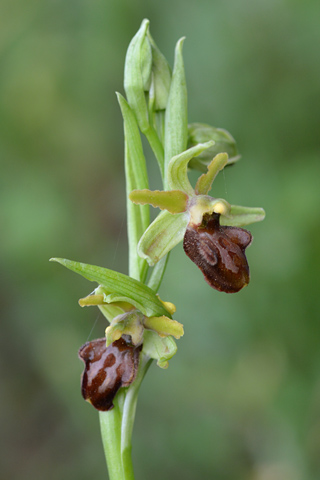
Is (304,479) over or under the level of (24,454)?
under

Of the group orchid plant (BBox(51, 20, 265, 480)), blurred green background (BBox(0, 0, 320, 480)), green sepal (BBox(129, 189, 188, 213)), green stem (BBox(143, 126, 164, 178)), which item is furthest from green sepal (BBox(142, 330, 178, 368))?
blurred green background (BBox(0, 0, 320, 480))

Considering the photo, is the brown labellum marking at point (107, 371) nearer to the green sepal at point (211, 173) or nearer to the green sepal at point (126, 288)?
the green sepal at point (126, 288)


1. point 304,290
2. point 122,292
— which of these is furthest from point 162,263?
point 304,290

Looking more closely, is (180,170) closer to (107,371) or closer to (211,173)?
(211,173)

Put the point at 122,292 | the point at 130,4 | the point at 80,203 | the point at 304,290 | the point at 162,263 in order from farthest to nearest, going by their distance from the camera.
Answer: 1. the point at 80,203
2. the point at 130,4
3. the point at 304,290
4. the point at 162,263
5. the point at 122,292

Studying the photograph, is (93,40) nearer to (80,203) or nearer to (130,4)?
(130,4)

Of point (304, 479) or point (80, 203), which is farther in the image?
point (80, 203)

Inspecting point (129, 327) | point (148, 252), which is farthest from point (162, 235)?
point (129, 327)

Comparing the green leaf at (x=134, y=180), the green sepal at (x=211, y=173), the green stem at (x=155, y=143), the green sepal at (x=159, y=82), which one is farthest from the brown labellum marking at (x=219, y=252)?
the green sepal at (x=159, y=82)
